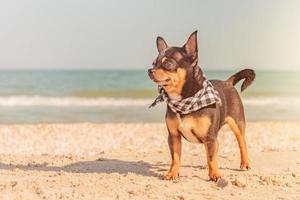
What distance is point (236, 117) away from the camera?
6.00m

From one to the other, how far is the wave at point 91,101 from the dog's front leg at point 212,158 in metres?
15.1

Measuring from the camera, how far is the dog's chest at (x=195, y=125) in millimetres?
5232

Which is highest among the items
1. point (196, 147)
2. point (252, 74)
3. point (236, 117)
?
point (252, 74)

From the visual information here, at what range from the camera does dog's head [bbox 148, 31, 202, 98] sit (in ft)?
16.4

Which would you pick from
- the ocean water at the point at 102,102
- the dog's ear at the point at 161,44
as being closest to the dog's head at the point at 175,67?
the dog's ear at the point at 161,44

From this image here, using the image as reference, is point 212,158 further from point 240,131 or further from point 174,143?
point 240,131

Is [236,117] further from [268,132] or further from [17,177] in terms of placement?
[268,132]

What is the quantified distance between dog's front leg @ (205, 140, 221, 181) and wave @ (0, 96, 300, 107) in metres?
15.1

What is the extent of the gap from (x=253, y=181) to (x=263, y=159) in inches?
72.5

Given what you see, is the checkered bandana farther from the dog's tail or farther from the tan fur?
the dog's tail

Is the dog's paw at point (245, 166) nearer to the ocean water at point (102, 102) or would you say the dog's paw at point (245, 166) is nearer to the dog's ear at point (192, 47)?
the dog's ear at point (192, 47)

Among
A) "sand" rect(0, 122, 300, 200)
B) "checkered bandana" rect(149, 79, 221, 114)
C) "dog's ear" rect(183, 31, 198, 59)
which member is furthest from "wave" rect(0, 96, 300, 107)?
"dog's ear" rect(183, 31, 198, 59)

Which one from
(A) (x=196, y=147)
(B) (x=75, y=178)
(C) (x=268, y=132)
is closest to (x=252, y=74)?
(B) (x=75, y=178)

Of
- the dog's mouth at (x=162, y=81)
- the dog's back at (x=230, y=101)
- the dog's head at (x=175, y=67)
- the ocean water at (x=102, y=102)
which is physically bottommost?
the ocean water at (x=102, y=102)
